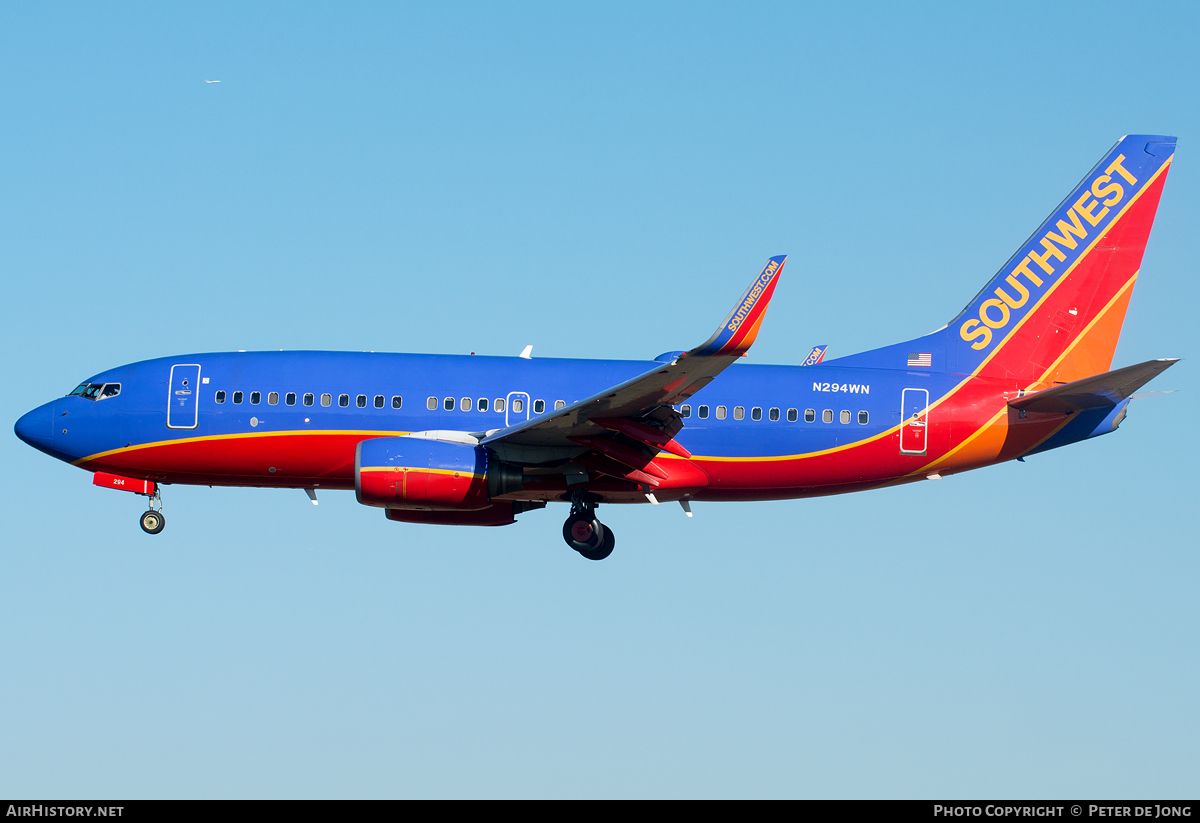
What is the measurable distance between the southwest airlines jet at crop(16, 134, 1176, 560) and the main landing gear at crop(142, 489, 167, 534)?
0.04 meters

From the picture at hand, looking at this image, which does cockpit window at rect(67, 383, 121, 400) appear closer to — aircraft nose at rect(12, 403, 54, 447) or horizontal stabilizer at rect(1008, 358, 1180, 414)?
aircraft nose at rect(12, 403, 54, 447)

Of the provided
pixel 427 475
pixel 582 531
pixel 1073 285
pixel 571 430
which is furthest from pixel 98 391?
pixel 1073 285

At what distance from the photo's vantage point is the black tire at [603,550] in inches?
1507

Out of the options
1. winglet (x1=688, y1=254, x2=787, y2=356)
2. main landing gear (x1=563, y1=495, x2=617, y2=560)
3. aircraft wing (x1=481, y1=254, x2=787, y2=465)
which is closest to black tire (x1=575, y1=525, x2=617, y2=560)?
main landing gear (x1=563, y1=495, x2=617, y2=560)

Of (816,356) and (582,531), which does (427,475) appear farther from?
(816,356)

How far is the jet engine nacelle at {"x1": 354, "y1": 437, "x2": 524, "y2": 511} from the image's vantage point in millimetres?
35344

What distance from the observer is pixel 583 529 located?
37750 millimetres

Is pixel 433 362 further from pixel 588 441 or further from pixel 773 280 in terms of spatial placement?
pixel 773 280

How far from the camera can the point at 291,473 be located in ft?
123

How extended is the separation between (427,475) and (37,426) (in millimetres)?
11053

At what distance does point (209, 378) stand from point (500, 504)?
8.07m

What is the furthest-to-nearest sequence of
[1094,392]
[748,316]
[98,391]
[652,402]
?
[98,391]
[1094,392]
[652,402]
[748,316]

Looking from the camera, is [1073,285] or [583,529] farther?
[1073,285]

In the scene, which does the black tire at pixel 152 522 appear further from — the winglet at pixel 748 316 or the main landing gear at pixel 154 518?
the winglet at pixel 748 316
